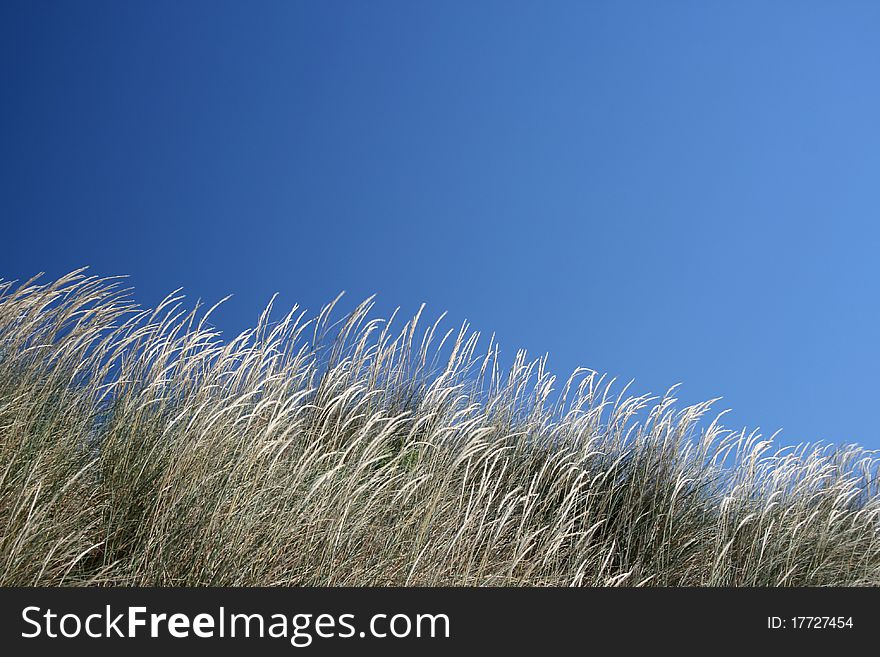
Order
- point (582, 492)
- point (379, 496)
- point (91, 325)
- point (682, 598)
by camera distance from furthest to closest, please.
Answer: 1. point (582, 492)
2. point (91, 325)
3. point (379, 496)
4. point (682, 598)

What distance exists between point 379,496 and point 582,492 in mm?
1749

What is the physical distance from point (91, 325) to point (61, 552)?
1613 mm

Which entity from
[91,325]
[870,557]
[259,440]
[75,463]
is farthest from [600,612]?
[870,557]

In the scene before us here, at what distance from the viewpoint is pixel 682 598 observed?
2.66 metres

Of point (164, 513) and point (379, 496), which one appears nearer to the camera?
point (164, 513)

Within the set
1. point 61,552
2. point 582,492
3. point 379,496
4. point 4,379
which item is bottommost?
Result: point 61,552

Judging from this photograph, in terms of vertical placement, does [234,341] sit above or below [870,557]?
above

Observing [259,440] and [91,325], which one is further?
[91,325]

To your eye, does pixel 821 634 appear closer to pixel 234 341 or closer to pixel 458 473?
pixel 458 473

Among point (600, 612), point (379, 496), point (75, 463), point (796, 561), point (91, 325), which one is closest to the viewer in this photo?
point (600, 612)

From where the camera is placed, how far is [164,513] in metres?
2.62

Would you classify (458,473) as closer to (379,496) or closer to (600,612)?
(379,496)

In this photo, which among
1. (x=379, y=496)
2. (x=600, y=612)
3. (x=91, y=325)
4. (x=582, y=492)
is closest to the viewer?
(x=600, y=612)

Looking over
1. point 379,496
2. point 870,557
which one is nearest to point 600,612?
point 379,496
